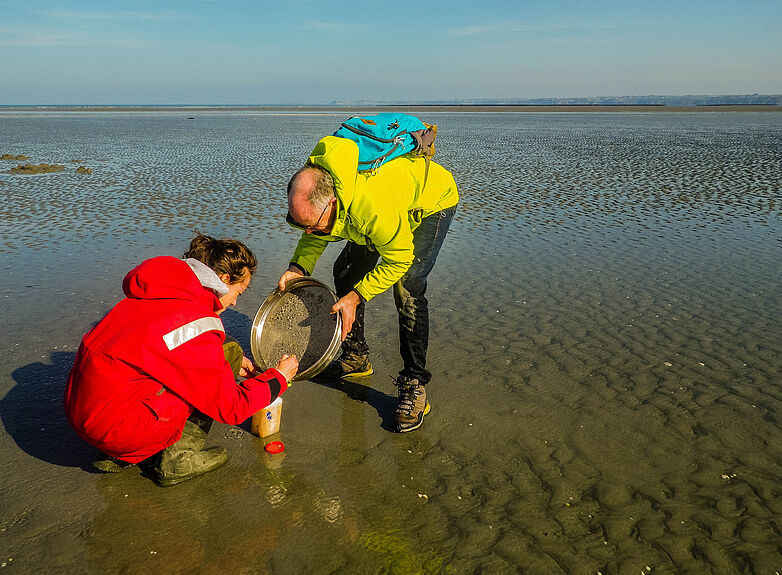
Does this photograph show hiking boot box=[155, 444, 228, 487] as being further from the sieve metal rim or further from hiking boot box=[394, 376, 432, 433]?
hiking boot box=[394, 376, 432, 433]

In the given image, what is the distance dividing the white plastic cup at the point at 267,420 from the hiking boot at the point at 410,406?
0.76 meters

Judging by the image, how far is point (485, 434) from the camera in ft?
12.4

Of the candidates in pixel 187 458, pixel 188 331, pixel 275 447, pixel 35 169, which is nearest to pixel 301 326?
pixel 275 447

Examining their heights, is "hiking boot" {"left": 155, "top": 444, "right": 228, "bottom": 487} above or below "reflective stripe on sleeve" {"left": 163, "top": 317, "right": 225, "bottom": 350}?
below

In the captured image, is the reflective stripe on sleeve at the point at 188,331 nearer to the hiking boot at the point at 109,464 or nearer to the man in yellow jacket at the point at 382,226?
the man in yellow jacket at the point at 382,226

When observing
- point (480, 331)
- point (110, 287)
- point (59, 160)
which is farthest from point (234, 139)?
point (480, 331)

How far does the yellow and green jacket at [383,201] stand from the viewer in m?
3.18

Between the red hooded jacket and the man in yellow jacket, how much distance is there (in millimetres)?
764

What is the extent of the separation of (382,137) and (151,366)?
5.58ft

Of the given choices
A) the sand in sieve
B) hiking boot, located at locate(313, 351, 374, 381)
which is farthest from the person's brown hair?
hiking boot, located at locate(313, 351, 374, 381)

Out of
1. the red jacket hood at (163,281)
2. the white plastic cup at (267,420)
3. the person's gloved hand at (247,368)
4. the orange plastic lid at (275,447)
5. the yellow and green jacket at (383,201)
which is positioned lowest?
the orange plastic lid at (275,447)

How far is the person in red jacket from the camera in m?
2.73

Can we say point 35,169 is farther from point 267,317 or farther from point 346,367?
point 267,317

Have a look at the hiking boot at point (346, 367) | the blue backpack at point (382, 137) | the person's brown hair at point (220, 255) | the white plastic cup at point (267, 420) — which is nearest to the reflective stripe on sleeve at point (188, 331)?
the person's brown hair at point (220, 255)
